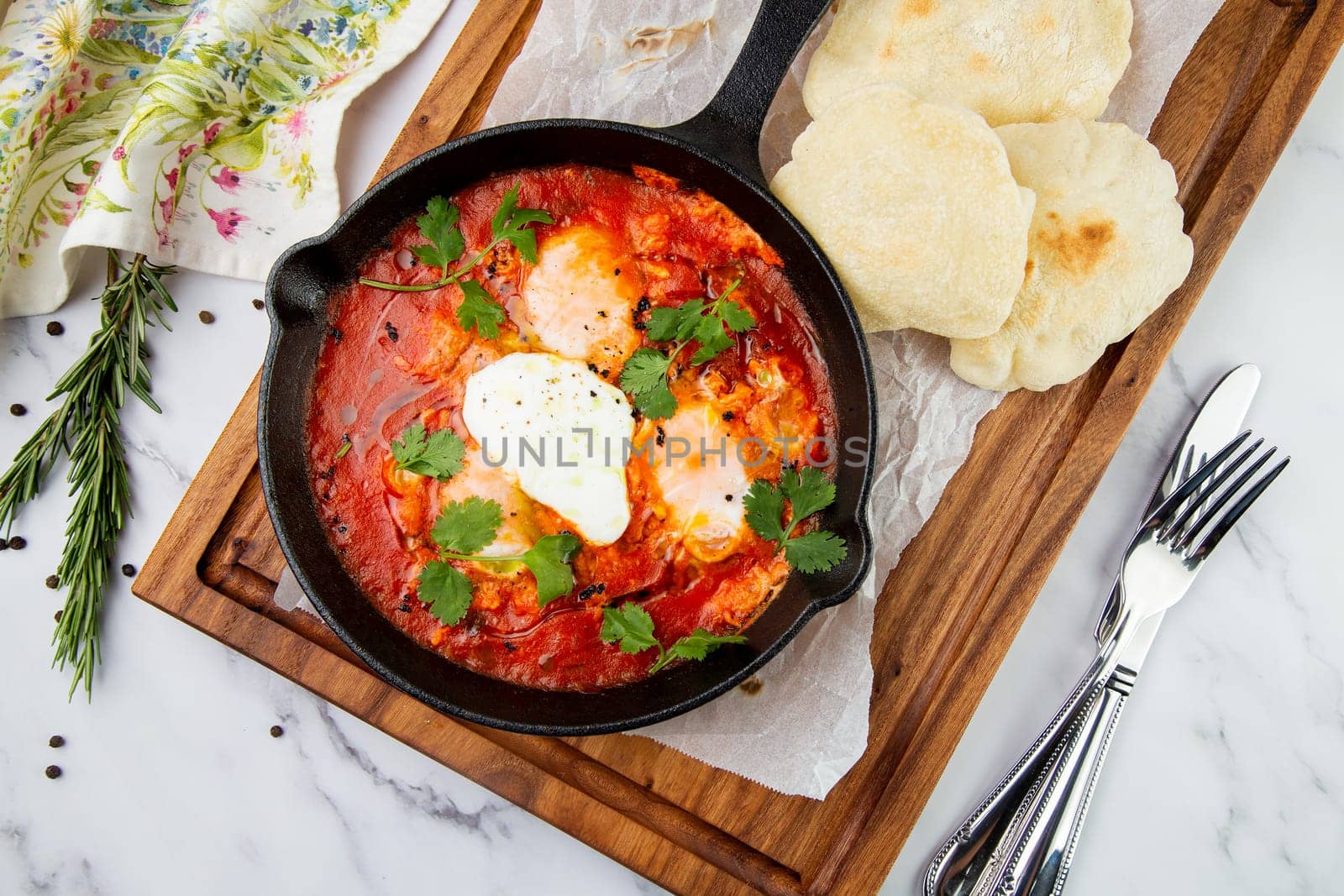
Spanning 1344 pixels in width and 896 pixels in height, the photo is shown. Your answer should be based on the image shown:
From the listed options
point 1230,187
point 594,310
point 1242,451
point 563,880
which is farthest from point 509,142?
point 1242,451

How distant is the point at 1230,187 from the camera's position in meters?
2.99

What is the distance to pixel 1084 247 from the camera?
2.70 meters

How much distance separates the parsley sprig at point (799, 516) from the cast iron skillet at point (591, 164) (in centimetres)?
7

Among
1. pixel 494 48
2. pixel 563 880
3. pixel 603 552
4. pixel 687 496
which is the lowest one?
pixel 563 880

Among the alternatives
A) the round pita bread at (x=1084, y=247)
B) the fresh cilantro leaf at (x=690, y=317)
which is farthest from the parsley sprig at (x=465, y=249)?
the round pita bread at (x=1084, y=247)

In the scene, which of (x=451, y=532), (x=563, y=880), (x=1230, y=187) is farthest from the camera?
(x=563, y=880)

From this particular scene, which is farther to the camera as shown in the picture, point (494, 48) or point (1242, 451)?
point (1242, 451)

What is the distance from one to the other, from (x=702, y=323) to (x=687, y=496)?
0.50 meters

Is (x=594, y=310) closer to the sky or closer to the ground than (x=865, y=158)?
closer to the ground

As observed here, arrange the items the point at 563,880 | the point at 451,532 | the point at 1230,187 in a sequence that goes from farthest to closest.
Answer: the point at 563,880, the point at 1230,187, the point at 451,532

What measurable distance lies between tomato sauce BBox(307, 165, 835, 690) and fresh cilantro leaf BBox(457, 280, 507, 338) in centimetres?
8

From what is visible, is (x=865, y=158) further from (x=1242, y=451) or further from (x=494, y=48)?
(x=1242, y=451)

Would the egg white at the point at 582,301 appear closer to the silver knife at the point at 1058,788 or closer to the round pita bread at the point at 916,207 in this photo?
the round pita bread at the point at 916,207

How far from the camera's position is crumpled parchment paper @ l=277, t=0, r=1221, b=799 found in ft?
9.34
